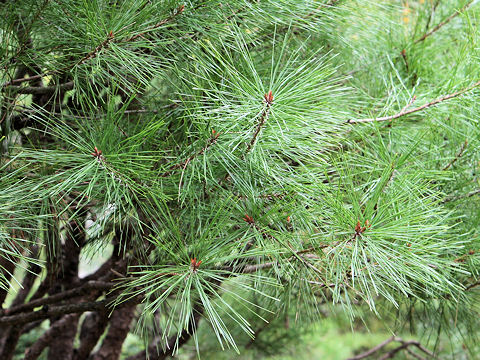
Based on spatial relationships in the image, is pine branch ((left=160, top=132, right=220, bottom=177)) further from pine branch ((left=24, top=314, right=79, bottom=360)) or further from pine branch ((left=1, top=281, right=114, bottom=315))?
pine branch ((left=24, top=314, right=79, bottom=360))

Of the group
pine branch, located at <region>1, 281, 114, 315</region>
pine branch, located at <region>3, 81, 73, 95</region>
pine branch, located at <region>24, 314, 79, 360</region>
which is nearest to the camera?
pine branch, located at <region>3, 81, 73, 95</region>

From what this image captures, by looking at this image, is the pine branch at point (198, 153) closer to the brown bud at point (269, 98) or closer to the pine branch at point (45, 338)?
the brown bud at point (269, 98)

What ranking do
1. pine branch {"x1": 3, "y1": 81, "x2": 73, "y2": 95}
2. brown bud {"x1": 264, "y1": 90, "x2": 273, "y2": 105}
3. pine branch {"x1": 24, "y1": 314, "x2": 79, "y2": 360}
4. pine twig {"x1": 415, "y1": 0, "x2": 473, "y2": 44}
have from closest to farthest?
brown bud {"x1": 264, "y1": 90, "x2": 273, "y2": 105} → pine branch {"x1": 3, "y1": 81, "x2": 73, "y2": 95} → pine twig {"x1": 415, "y1": 0, "x2": 473, "y2": 44} → pine branch {"x1": 24, "y1": 314, "x2": 79, "y2": 360}

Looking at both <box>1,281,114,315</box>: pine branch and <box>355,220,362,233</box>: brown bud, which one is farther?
<box>1,281,114,315</box>: pine branch

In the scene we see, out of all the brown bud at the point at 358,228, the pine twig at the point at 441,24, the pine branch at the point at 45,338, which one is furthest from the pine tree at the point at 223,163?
the pine branch at the point at 45,338

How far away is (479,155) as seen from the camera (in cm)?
98

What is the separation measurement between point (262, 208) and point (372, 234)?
0.58 feet

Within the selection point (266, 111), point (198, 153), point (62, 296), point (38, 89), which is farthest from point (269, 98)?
point (62, 296)

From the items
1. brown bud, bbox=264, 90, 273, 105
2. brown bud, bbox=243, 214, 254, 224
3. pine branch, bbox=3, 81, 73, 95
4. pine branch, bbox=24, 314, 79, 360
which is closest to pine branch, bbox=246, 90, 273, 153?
brown bud, bbox=264, 90, 273, 105

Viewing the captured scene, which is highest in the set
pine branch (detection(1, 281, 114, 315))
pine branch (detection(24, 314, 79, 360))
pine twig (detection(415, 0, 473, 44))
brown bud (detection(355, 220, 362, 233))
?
pine twig (detection(415, 0, 473, 44))

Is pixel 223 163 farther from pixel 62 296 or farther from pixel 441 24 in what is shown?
pixel 441 24

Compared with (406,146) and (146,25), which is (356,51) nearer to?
(406,146)

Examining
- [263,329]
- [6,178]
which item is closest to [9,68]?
[6,178]

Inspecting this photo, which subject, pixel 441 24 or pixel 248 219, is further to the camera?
pixel 441 24
